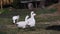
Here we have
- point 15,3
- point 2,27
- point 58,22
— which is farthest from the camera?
point 15,3

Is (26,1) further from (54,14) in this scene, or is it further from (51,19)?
(51,19)

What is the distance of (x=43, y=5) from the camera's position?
1741 centimetres

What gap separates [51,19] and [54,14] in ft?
4.91

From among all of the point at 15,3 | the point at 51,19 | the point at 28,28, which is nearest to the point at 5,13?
the point at 15,3

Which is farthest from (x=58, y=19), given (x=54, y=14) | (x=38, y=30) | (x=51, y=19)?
(x=38, y=30)

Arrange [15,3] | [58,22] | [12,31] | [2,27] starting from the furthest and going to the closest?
[15,3]
[58,22]
[2,27]
[12,31]

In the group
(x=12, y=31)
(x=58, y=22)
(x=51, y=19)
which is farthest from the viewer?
(x=51, y=19)

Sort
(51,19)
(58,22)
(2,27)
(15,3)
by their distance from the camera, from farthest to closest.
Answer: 1. (15,3)
2. (51,19)
3. (58,22)
4. (2,27)

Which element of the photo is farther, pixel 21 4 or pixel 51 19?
pixel 21 4

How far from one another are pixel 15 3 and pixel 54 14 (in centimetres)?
388

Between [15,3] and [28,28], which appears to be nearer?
[28,28]

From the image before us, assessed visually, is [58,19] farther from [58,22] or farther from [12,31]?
[12,31]

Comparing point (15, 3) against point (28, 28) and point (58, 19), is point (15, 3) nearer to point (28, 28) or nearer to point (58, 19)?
point (58, 19)

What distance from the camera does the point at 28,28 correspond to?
10.4 m
